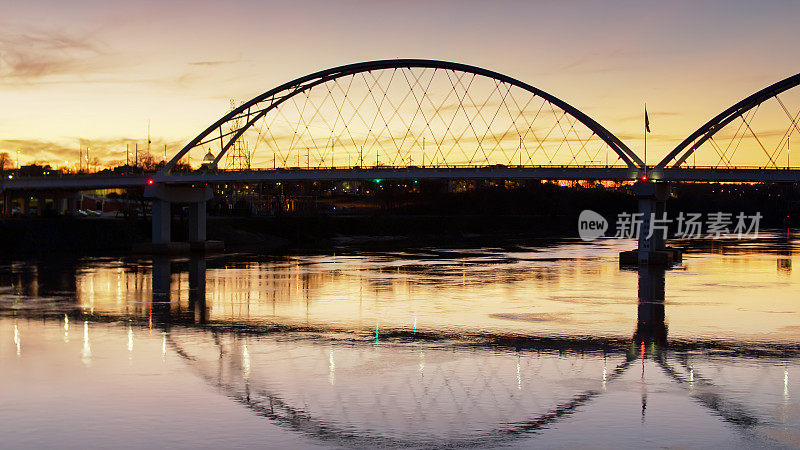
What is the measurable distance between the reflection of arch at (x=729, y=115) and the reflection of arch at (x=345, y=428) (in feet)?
169

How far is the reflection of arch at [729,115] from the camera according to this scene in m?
68.7

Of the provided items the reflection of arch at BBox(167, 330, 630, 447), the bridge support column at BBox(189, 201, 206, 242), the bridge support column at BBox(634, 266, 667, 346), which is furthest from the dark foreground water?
the bridge support column at BBox(189, 201, 206, 242)

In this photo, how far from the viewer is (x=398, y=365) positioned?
83.8ft

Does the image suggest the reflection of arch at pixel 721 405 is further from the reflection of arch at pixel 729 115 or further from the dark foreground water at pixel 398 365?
the reflection of arch at pixel 729 115

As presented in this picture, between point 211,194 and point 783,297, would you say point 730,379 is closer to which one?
point 783,297

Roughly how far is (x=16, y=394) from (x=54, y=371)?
9.87 feet

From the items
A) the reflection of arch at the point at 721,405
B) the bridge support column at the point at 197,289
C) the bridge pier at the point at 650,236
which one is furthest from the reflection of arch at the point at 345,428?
the bridge pier at the point at 650,236

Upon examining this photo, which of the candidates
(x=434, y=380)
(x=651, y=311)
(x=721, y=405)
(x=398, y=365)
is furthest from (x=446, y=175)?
(x=721, y=405)

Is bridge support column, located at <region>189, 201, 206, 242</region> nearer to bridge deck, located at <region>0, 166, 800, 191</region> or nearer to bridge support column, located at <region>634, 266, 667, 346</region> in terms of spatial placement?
bridge deck, located at <region>0, 166, 800, 191</region>

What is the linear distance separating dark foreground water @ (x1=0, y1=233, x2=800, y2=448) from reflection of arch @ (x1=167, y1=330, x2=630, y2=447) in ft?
0.23

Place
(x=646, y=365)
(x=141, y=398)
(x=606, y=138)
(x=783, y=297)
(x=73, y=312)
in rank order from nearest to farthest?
(x=141, y=398) < (x=646, y=365) < (x=73, y=312) < (x=783, y=297) < (x=606, y=138)

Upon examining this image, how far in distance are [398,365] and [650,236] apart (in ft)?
163

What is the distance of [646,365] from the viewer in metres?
25.8

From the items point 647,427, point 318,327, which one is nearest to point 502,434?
point 647,427
